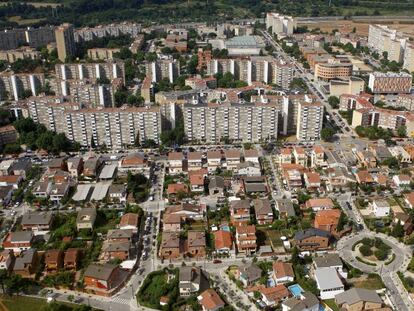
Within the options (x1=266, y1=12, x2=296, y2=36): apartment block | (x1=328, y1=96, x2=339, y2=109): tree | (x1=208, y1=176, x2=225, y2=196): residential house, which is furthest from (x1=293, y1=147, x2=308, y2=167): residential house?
(x1=266, y1=12, x2=296, y2=36): apartment block

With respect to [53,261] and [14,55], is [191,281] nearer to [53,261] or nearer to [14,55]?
[53,261]

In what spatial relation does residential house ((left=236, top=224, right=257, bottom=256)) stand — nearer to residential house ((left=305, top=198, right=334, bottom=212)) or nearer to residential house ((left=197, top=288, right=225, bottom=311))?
residential house ((left=197, top=288, right=225, bottom=311))

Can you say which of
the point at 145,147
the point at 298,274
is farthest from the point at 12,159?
the point at 298,274

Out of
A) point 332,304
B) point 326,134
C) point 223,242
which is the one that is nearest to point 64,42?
point 326,134

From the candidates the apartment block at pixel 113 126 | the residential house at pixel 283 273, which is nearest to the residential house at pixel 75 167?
the apartment block at pixel 113 126

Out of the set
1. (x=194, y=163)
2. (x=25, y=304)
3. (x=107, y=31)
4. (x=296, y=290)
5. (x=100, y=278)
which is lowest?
(x=25, y=304)

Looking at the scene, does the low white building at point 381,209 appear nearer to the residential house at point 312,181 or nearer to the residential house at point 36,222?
the residential house at point 312,181
